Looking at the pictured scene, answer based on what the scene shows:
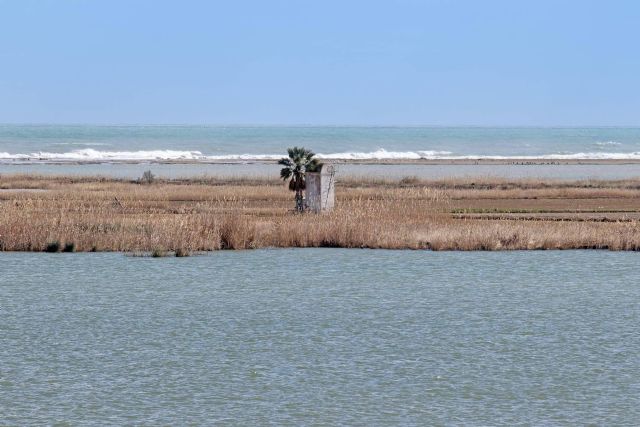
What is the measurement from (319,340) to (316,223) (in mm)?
17224

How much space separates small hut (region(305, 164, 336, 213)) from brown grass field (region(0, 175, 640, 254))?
37.7 inches

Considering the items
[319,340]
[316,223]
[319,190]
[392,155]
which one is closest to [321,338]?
[319,340]

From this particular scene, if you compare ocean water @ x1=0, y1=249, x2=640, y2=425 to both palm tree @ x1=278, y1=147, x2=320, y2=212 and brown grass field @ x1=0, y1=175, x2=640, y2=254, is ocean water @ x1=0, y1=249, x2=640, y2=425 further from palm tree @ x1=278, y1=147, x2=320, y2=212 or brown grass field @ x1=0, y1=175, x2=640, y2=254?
palm tree @ x1=278, y1=147, x2=320, y2=212

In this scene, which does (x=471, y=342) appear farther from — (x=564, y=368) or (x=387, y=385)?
(x=387, y=385)

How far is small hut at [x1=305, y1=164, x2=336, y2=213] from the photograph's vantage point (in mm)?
47656

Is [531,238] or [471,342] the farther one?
[531,238]

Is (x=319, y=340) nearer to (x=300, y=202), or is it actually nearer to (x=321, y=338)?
(x=321, y=338)

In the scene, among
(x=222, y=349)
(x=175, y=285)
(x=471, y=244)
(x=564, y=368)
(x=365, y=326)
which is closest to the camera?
(x=564, y=368)

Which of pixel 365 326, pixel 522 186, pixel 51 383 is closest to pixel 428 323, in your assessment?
pixel 365 326

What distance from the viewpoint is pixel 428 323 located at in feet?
84.0

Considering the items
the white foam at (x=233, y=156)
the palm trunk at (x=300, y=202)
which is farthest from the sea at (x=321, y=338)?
the white foam at (x=233, y=156)

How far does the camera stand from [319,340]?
77.2 ft

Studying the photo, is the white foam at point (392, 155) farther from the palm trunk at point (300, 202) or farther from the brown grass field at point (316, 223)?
the palm trunk at point (300, 202)

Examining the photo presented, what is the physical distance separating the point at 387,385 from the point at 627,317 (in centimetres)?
901
